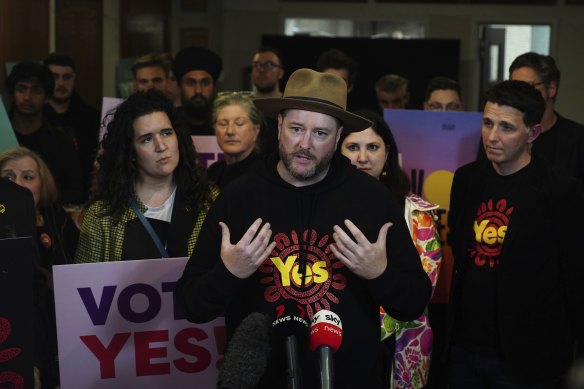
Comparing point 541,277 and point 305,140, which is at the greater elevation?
point 305,140

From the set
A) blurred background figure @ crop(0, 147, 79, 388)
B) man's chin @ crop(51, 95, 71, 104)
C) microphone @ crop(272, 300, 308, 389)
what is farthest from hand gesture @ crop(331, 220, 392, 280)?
man's chin @ crop(51, 95, 71, 104)

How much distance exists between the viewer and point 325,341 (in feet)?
7.27

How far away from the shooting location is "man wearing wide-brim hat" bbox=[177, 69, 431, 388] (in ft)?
9.58

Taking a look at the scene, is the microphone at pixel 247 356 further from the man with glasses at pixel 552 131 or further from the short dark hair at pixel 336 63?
the short dark hair at pixel 336 63

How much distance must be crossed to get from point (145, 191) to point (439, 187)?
6.36ft

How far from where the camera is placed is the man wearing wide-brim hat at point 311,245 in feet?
9.58

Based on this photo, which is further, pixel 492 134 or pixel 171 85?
pixel 171 85

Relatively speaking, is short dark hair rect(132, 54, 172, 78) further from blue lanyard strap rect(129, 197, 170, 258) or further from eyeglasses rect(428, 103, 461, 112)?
blue lanyard strap rect(129, 197, 170, 258)

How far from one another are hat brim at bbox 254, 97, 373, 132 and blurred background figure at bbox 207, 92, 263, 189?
1904mm

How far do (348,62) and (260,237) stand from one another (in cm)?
444

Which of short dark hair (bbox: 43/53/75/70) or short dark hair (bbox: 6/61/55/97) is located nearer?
short dark hair (bbox: 6/61/55/97)

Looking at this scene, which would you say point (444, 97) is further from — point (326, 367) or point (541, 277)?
point (326, 367)

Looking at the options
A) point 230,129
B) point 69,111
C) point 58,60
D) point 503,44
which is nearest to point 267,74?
point 69,111

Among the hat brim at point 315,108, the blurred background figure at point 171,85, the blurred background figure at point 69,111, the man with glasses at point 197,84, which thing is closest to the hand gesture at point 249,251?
the hat brim at point 315,108
